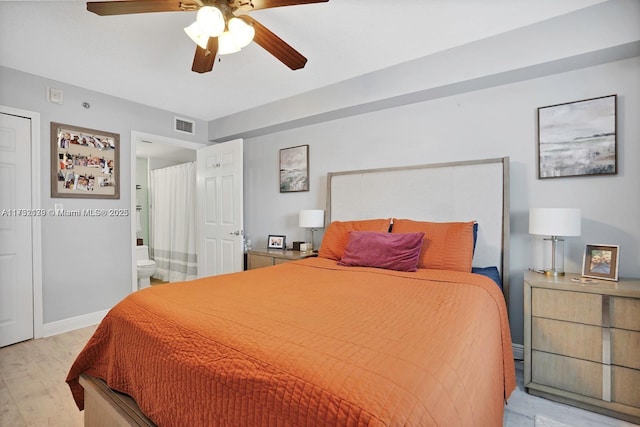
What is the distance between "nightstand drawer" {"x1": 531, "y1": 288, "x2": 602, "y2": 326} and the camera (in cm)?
178

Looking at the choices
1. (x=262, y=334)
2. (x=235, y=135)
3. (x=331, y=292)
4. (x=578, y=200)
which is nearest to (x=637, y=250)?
(x=578, y=200)

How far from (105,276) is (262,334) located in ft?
10.3

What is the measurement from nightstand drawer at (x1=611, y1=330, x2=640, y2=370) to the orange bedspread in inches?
24.1

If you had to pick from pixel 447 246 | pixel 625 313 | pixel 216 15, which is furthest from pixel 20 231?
pixel 625 313

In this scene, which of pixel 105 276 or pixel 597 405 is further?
pixel 105 276

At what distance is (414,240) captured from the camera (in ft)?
7.50

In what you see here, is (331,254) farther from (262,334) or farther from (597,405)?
(597,405)

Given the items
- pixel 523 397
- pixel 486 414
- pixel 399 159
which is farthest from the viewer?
pixel 399 159

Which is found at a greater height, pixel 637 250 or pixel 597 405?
pixel 637 250

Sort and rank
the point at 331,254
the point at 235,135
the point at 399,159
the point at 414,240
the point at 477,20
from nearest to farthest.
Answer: the point at 477,20, the point at 414,240, the point at 331,254, the point at 399,159, the point at 235,135

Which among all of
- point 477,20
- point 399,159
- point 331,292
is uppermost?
point 477,20

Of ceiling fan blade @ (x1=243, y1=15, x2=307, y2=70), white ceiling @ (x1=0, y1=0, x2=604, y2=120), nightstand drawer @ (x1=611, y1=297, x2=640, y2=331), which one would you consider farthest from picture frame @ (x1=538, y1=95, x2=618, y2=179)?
ceiling fan blade @ (x1=243, y1=15, x2=307, y2=70)

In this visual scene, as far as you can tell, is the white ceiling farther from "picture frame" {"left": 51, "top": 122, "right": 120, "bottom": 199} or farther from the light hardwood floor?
the light hardwood floor

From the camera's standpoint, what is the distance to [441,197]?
2668mm
